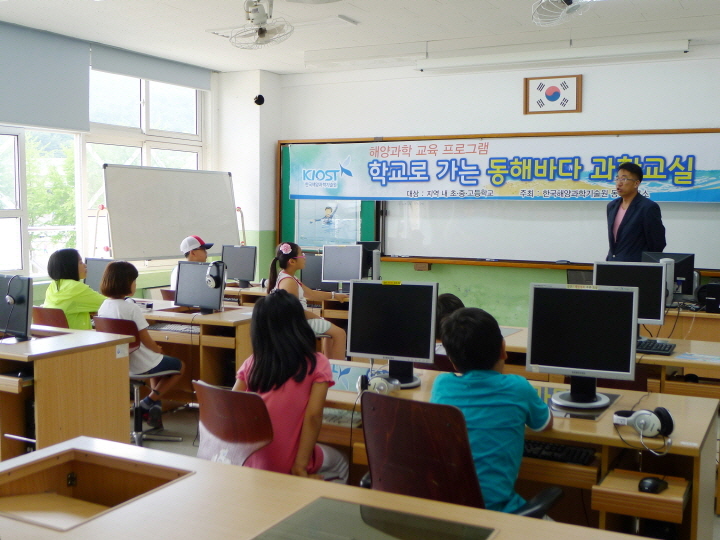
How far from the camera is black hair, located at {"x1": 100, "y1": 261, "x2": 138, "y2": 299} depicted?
4242 millimetres

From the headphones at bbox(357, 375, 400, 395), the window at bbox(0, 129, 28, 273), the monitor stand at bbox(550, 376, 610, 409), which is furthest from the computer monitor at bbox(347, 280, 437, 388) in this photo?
the window at bbox(0, 129, 28, 273)

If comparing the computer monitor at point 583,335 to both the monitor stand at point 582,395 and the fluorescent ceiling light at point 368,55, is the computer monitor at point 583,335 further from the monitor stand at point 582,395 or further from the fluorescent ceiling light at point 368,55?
the fluorescent ceiling light at point 368,55

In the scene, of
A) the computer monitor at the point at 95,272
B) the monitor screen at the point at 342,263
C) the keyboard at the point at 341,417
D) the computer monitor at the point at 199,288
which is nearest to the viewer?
the keyboard at the point at 341,417

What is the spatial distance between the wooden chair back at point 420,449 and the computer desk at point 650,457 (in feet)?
1.62

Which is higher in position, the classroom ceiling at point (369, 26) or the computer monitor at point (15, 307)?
the classroom ceiling at point (369, 26)

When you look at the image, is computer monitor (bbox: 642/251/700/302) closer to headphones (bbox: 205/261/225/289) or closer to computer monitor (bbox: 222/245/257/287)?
headphones (bbox: 205/261/225/289)

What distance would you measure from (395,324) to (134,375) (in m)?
2.03

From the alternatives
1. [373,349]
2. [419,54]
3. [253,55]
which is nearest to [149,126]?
[253,55]

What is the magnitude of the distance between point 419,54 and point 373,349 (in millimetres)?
4436

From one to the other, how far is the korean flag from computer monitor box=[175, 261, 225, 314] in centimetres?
368

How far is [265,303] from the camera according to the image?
2.47 m

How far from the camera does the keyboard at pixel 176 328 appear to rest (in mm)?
4844

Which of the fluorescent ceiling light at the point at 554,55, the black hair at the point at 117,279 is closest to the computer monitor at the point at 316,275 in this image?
the black hair at the point at 117,279

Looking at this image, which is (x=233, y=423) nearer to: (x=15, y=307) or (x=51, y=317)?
(x=15, y=307)
